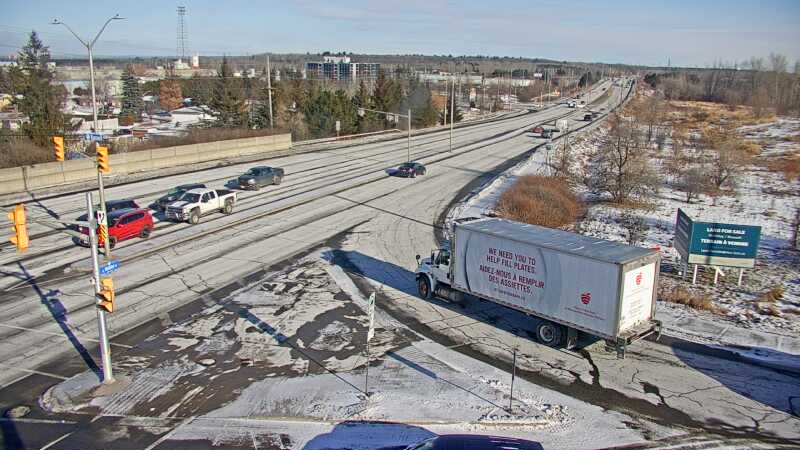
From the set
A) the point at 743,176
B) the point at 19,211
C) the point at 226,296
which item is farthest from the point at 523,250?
the point at 743,176

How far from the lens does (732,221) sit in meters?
37.7

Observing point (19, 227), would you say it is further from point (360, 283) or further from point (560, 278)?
point (560, 278)

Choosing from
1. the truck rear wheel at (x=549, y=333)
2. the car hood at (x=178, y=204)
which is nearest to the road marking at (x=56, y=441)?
the truck rear wheel at (x=549, y=333)

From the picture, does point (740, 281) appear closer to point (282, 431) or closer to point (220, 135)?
point (282, 431)

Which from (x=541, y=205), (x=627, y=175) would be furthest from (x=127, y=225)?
(x=627, y=175)

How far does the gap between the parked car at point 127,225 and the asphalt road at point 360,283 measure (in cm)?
58

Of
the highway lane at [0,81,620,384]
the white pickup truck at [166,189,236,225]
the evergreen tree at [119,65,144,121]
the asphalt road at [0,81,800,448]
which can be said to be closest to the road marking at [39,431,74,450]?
the asphalt road at [0,81,800,448]

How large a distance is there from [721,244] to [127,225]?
28.5 meters

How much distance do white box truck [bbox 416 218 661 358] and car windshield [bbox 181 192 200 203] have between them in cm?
1950

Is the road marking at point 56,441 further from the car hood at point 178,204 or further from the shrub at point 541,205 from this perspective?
the shrub at point 541,205

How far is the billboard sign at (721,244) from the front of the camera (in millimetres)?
25578

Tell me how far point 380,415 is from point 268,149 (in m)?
52.3

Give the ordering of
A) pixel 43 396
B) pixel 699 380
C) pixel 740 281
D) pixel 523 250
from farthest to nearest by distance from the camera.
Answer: pixel 740 281
pixel 523 250
pixel 699 380
pixel 43 396

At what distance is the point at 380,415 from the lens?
1532 centimetres
